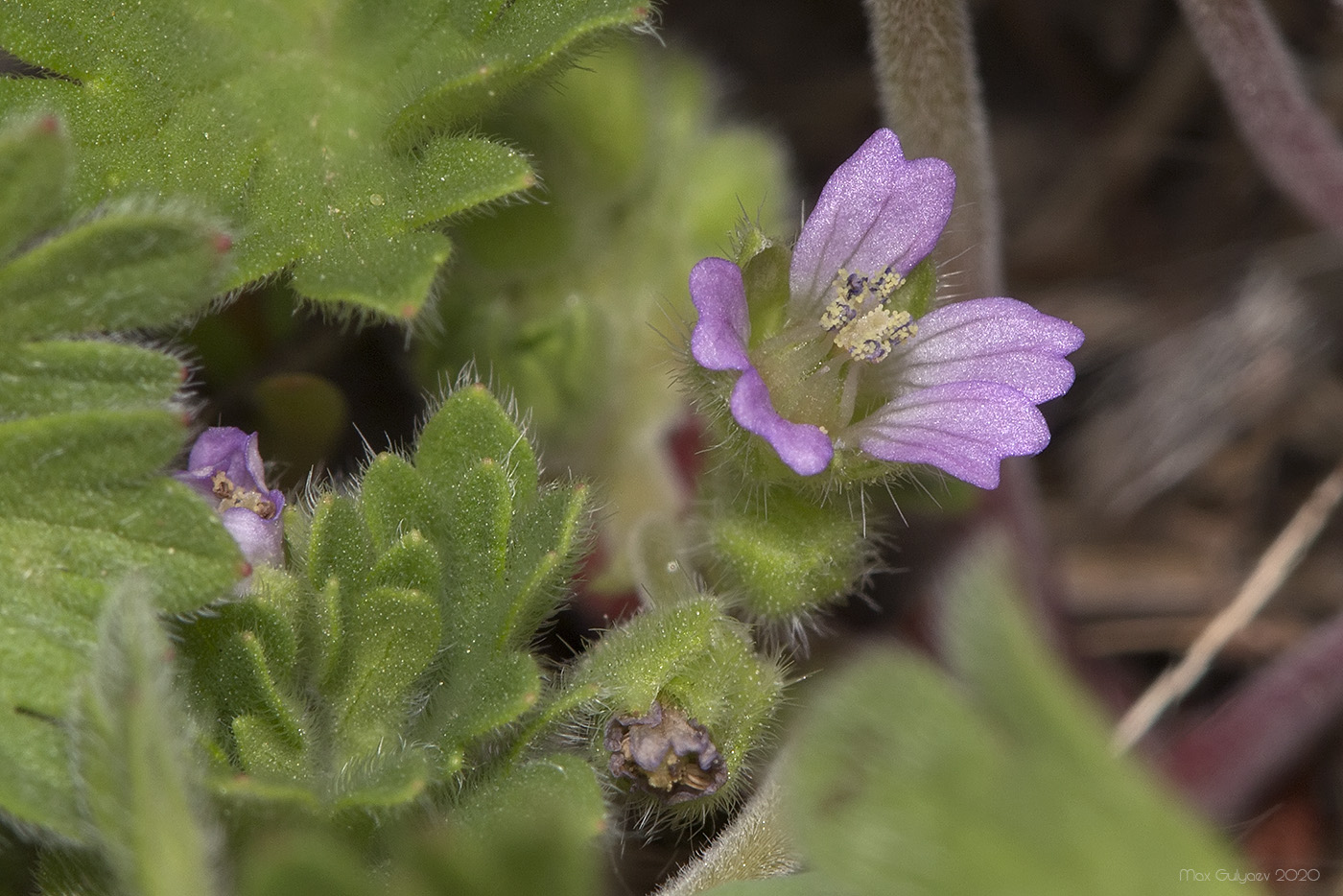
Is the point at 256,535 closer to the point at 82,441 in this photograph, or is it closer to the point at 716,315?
the point at 82,441

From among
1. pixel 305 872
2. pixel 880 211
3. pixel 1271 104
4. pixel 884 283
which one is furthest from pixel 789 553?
pixel 1271 104

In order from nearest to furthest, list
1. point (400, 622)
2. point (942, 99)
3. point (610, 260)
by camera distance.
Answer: point (400, 622), point (942, 99), point (610, 260)

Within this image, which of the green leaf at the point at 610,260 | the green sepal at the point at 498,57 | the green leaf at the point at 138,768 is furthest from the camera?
the green leaf at the point at 610,260

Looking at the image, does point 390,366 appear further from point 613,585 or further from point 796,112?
point 796,112

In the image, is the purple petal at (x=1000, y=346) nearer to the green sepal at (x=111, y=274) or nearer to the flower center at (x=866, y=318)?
the flower center at (x=866, y=318)

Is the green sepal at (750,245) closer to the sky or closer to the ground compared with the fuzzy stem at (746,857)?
closer to the sky

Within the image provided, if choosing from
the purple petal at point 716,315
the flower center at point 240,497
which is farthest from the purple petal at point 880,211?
the flower center at point 240,497
